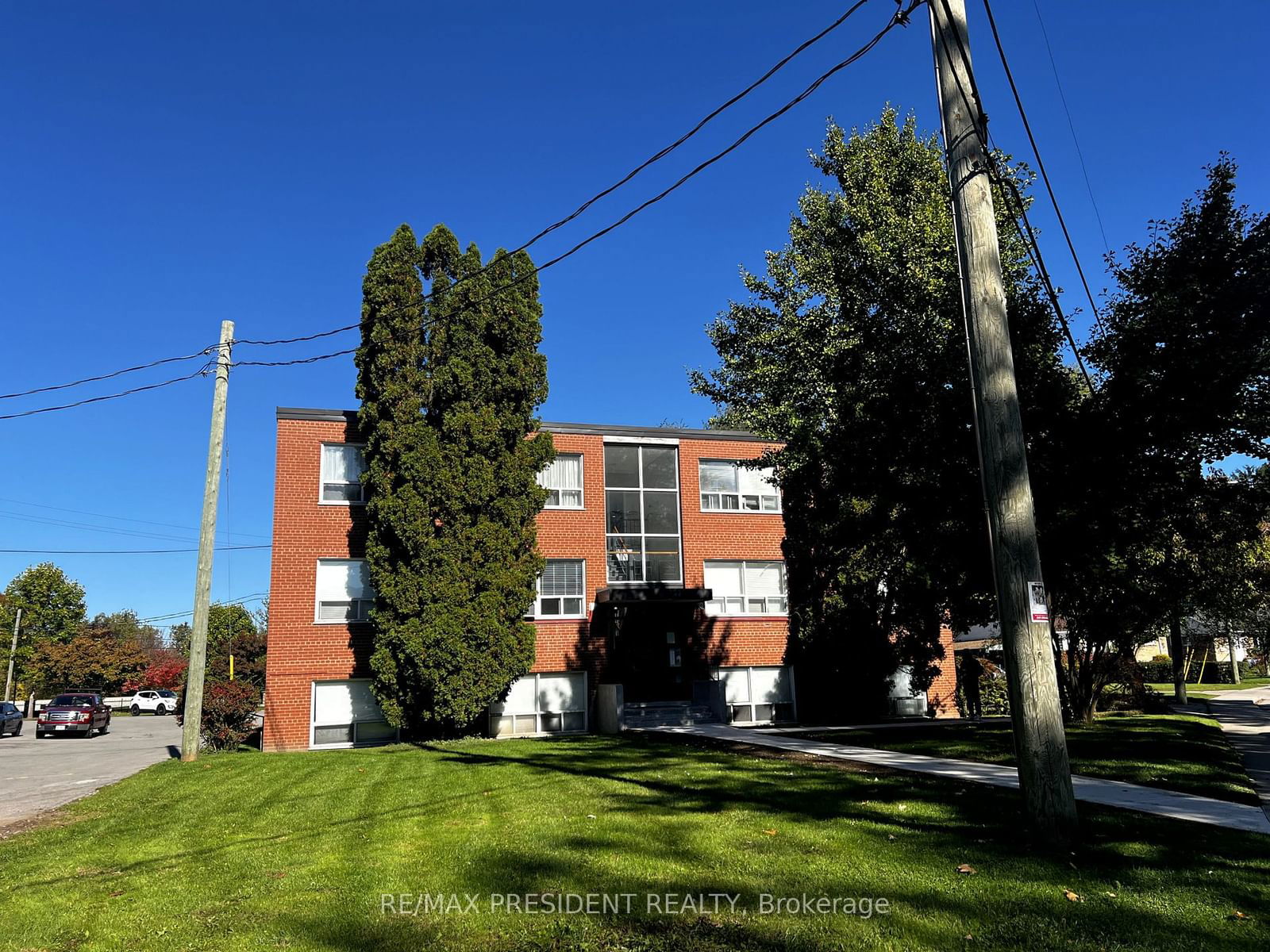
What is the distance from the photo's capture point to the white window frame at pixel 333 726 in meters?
21.7

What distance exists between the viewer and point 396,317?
806 inches

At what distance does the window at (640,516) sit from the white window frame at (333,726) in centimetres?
736

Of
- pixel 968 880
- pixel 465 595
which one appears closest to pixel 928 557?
pixel 465 595

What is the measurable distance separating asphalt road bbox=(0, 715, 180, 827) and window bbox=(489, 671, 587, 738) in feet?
26.2

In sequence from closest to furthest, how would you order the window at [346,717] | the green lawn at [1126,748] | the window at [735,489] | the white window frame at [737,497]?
the green lawn at [1126,748], the window at [346,717], the white window frame at [737,497], the window at [735,489]

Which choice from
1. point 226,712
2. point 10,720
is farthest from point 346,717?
point 10,720

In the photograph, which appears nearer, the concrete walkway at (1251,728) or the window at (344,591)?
the concrete walkway at (1251,728)

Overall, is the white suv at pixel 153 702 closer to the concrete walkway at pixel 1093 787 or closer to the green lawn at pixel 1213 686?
the concrete walkway at pixel 1093 787

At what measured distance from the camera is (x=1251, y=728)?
21.5m

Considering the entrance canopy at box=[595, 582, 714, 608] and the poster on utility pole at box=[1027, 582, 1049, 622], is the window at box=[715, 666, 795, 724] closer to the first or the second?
the entrance canopy at box=[595, 582, 714, 608]

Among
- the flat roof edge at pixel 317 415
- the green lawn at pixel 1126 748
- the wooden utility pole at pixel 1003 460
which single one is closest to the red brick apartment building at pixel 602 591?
the flat roof edge at pixel 317 415

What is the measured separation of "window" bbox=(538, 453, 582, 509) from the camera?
2470 centimetres

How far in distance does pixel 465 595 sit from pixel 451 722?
358 centimetres

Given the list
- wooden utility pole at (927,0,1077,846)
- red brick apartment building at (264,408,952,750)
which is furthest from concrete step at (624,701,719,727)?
wooden utility pole at (927,0,1077,846)
